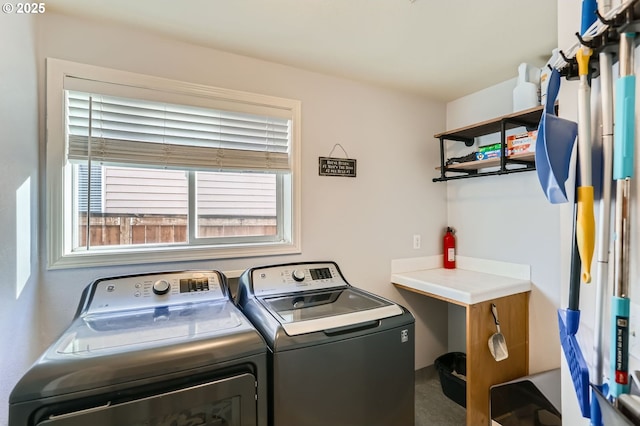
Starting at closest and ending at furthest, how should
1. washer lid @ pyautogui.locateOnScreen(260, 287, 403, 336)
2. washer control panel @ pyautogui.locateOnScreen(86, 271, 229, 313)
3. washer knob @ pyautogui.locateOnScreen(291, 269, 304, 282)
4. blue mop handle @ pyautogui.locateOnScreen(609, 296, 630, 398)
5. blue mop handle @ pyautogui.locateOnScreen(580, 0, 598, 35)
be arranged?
blue mop handle @ pyautogui.locateOnScreen(609, 296, 630, 398), blue mop handle @ pyautogui.locateOnScreen(580, 0, 598, 35), washer lid @ pyautogui.locateOnScreen(260, 287, 403, 336), washer control panel @ pyautogui.locateOnScreen(86, 271, 229, 313), washer knob @ pyautogui.locateOnScreen(291, 269, 304, 282)

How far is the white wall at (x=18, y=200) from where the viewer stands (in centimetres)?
108

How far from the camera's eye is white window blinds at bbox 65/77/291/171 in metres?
1.53

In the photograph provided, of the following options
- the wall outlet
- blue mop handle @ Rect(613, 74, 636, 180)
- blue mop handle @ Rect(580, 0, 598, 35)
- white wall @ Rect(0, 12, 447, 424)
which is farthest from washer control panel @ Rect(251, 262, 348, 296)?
blue mop handle @ Rect(580, 0, 598, 35)

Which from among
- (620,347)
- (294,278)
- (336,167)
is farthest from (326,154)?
(620,347)

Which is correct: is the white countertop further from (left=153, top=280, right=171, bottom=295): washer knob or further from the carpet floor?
(left=153, top=280, right=171, bottom=295): washer knob

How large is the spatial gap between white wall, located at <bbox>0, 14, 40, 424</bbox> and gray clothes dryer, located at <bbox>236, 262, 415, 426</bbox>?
2.93 feet

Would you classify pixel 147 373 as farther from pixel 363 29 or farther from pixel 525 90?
pixel 525 90

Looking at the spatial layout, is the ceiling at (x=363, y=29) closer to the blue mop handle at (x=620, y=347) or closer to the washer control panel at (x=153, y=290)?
the washer control panel at (x=153, y=290)

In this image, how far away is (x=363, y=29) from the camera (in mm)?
1598

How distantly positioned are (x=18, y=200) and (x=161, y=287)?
64 centimetres

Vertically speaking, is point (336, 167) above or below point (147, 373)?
above

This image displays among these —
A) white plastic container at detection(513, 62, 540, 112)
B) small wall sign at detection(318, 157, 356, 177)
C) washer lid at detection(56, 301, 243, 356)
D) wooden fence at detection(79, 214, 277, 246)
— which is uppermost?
white plastic container at detection(513, 62, 540, 112)

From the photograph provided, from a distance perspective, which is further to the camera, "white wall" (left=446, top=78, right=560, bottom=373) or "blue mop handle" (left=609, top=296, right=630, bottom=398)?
"white wall" (left=446, top=78, right=560, bottom=373)

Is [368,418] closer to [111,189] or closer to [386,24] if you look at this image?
[111,189]
